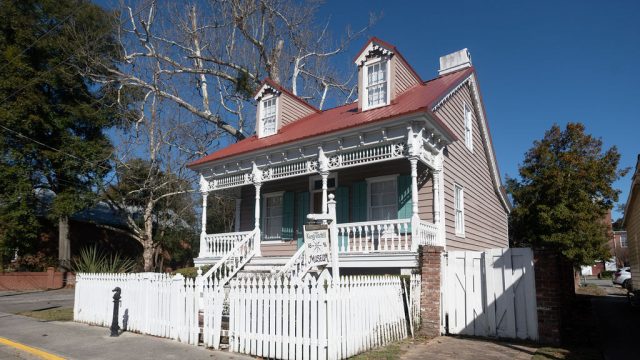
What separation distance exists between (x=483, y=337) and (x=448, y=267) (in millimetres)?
1550

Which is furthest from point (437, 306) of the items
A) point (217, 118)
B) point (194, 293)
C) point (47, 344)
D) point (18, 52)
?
point (18, 52)

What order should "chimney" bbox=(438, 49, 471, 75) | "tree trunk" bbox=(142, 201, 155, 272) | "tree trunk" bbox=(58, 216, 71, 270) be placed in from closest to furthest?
"chimney" bbox=(438, 49, 471, 75), "tree trunk" bbox=(58, 216, 71, 270), "tree trunk" bbox=(142, 201, 155, 272)

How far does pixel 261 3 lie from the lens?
25953 mm

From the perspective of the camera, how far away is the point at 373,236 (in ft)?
40.6

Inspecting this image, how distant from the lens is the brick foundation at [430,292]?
9844 millimetres

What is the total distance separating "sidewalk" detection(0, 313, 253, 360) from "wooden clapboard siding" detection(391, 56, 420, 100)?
980 cm

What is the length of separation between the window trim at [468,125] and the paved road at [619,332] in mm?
6918

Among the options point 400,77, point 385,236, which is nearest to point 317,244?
point 385,236

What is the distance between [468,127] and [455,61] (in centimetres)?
273

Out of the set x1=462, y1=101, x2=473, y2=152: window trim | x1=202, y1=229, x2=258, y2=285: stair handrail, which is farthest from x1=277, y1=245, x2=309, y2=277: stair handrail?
x1=462, y1=101, x2=473, y2=152: window trim

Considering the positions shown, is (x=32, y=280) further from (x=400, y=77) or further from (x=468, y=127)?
(x=468, y=127)

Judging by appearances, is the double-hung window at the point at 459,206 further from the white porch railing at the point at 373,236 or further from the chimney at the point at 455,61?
the chimney at the point at 455,61

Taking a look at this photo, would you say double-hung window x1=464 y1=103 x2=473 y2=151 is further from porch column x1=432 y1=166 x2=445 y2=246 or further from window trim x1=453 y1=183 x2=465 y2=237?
porch column x1=432 y1=166 x2=445 y2=246

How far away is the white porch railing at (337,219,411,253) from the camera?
12086 mm
